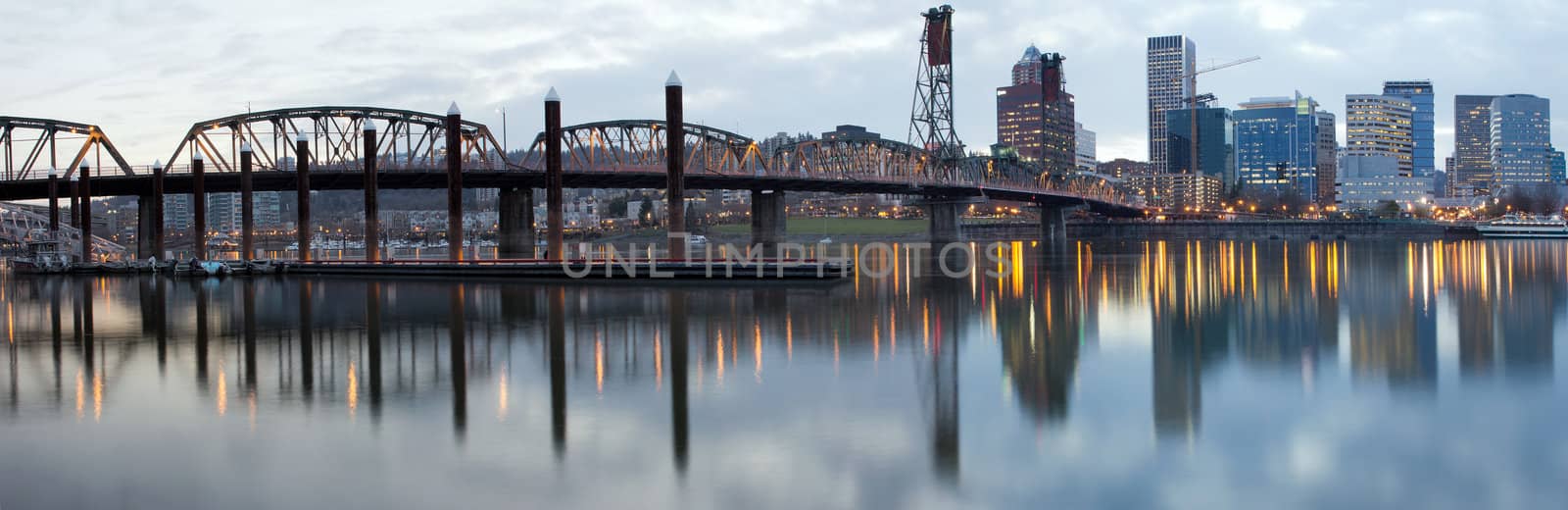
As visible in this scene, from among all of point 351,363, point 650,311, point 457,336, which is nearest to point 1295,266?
point 650,311

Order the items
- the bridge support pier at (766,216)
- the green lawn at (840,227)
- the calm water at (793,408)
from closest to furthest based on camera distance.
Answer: the calm water at (793,408) → the bridge support pier at (766,216) → the green lawn at (840,227)

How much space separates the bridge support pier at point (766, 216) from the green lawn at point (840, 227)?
57.2 m

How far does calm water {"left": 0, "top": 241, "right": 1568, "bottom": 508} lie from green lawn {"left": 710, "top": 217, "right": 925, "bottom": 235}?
12763cm

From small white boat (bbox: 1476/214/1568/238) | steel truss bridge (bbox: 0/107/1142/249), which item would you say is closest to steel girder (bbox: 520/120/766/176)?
steel truss bridge (bbox: 0/107/1142/249)

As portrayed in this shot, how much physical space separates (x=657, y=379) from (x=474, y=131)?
6669 centimetres

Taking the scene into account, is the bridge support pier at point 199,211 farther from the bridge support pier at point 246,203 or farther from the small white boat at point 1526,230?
the small white boat at point 1526,230

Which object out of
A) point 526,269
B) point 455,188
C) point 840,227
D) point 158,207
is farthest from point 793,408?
point 840,227

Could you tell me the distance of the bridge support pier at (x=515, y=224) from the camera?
6650 centimetres

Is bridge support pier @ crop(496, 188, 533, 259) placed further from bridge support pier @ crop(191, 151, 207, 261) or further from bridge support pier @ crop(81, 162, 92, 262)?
bridge support pier @ crop(81, 162, 92, 262)

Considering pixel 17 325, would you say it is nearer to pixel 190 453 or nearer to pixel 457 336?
pixel 457 336

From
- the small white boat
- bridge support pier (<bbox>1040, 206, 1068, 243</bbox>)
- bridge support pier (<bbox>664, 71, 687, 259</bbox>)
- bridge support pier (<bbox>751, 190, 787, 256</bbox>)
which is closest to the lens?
bridge support pier (<bbox>664, 71, 687, 259</bbox>)

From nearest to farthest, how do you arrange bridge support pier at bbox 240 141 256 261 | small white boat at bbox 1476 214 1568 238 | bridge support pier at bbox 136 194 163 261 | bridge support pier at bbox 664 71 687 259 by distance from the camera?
bridge support pier at bbox 664 71 687 259, bridge support pier at bbox 240 141 256 261, bridge support pier at bbox 136 194 163 261, small white boat at bbox 1476 214 1568 238

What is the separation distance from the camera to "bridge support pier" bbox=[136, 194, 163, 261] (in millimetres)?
67688

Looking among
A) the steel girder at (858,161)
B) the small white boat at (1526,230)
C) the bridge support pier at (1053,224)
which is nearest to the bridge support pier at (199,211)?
the steel girder at (858,161)
